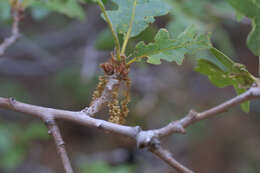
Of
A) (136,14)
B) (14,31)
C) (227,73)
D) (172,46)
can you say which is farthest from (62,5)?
(227,73)

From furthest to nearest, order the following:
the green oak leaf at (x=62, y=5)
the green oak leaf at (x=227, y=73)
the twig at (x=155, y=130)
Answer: the green oak leaf at (x=62, y=5) < the green oak leaf at (x=227, y=73) < the twig at (x=155, y=130)

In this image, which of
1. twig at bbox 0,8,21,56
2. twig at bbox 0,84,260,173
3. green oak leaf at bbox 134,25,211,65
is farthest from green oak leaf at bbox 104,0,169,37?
twig at bbox 0,8,21,56

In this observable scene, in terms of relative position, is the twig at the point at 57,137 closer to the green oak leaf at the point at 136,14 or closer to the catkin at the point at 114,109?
the catkin at the point at 114,109

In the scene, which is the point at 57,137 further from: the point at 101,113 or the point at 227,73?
the point at 101,113

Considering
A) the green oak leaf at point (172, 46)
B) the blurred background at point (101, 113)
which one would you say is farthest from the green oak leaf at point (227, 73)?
the blurred background at point (101, 113)

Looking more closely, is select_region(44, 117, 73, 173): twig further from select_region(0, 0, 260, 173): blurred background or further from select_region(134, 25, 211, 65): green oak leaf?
select_region(0, 0, 260, 173): blurred background

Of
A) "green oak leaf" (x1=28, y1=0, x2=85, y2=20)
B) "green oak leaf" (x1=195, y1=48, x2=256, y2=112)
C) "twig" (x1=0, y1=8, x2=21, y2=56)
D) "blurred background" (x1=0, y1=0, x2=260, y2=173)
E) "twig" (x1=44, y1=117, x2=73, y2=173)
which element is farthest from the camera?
"blurred background" (x1=0, y1=0, x2=260, y2=173)

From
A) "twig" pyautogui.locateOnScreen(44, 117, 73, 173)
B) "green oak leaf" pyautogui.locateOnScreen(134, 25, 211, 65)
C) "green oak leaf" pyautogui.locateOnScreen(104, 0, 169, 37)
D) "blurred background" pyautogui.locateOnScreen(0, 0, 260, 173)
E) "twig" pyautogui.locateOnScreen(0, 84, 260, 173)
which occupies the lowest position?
"blurred background" pyautogui.locateOnScreen(0, 0, 260, 173)
